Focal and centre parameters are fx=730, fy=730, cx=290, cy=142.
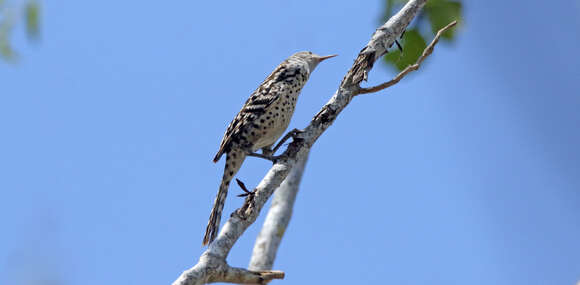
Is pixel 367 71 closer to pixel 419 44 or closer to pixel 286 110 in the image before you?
pixel 419 44

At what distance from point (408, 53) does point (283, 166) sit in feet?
5.25

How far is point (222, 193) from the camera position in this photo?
6.24 m

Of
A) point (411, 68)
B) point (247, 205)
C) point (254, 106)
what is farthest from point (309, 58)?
point (247, 205)

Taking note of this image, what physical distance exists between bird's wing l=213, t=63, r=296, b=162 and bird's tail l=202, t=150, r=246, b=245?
0.35 ft

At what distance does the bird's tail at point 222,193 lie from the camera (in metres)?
5.85

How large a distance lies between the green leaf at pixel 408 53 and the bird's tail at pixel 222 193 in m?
1.59

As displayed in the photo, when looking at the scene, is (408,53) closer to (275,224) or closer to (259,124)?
(259,124)

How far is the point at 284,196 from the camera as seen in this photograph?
26.7ft

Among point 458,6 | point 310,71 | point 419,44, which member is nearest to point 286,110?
point 310,71

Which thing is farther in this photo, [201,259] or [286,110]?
[286,110]

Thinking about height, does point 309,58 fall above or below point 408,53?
above

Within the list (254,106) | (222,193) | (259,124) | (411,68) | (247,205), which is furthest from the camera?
(254,106)

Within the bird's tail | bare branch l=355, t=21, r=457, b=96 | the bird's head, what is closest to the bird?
the bird's tail

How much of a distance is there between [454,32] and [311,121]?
162 centimetres
